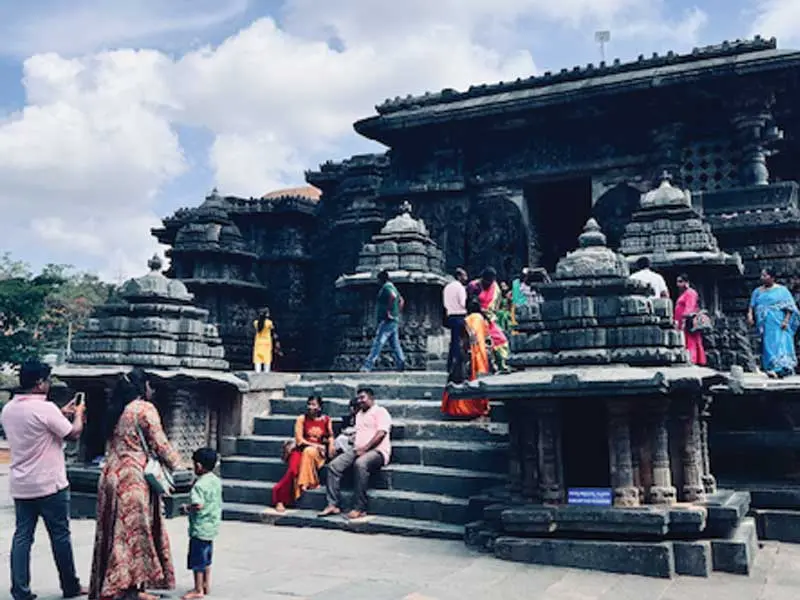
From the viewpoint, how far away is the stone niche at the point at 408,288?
1291 cm

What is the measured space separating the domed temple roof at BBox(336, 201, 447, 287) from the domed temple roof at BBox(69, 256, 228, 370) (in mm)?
4110

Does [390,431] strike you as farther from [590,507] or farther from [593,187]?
[593,187]

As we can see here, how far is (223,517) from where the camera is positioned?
7836 millimetres

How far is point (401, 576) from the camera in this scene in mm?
5262

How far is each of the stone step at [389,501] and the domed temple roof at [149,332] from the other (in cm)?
178

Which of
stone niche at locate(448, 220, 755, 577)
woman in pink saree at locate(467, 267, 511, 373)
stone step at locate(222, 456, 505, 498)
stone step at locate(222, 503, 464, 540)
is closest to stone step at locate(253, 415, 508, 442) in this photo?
stone step at locate(222, 456, 505, 498)

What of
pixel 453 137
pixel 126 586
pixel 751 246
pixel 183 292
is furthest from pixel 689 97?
pixel 126 586

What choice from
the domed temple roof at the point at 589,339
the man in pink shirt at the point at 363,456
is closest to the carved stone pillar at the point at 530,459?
the domed temple roof at the point at 589,339

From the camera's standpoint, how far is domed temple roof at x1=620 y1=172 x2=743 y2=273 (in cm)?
1040

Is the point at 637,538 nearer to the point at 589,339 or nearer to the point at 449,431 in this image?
the point at 589,339

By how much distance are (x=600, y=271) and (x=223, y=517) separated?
186 inches

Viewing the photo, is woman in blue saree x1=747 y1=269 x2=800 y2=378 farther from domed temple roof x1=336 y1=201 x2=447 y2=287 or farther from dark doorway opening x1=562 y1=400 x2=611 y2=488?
domed temple roof x1=336 y1=201 x2=447 y2=287

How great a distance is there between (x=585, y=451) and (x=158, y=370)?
5082mm

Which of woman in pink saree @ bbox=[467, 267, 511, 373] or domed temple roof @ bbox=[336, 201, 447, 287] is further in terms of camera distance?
domed temple roof @ bbox=[336, 201, 447, 287]
